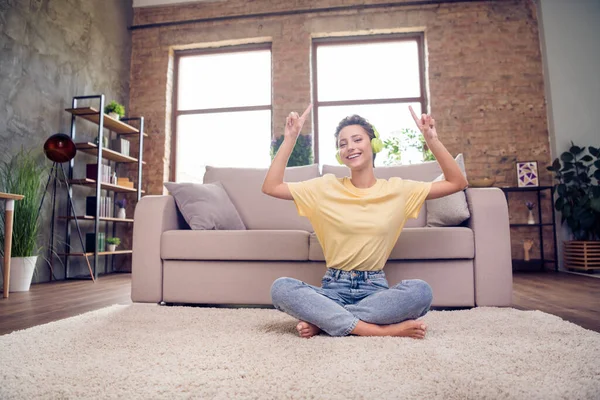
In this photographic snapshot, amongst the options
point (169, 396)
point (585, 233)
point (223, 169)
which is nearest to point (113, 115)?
point (223, 169)

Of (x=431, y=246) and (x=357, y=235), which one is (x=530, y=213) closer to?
(x=431, y=246)

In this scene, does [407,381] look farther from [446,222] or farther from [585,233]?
[585,233]

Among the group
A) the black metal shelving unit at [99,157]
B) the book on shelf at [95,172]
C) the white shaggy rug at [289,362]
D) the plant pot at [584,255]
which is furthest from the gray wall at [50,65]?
the plant pot at [584,255]

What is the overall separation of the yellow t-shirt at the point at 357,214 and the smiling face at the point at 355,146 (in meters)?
0.11

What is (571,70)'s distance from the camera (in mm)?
4695

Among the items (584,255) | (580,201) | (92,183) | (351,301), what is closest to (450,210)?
(351,301)

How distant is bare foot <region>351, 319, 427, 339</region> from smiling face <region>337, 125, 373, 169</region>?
598 mm

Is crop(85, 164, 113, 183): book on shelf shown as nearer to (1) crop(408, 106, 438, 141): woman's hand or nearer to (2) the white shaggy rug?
(2) the white shaggy rug

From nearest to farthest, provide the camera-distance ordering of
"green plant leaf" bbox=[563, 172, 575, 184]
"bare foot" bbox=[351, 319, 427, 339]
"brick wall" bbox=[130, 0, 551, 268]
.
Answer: "bare foot" bbox=[351, 319, 427, 339]
"green plant leaf" bbox=[563, 172, 575, 184]
"brick wall" bbox=[130, 0, 551, 268]

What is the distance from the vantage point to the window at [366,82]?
5230 mm

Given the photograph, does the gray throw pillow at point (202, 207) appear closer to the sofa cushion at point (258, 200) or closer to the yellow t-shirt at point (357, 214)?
the sofa cushion at point (258, 200)

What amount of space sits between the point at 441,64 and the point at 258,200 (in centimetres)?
356

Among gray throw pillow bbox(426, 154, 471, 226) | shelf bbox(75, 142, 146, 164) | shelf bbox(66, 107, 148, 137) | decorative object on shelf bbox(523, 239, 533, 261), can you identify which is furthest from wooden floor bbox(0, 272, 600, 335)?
shelf bbox(66, 107, 148, 137)

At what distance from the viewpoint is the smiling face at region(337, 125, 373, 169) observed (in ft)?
4.91
